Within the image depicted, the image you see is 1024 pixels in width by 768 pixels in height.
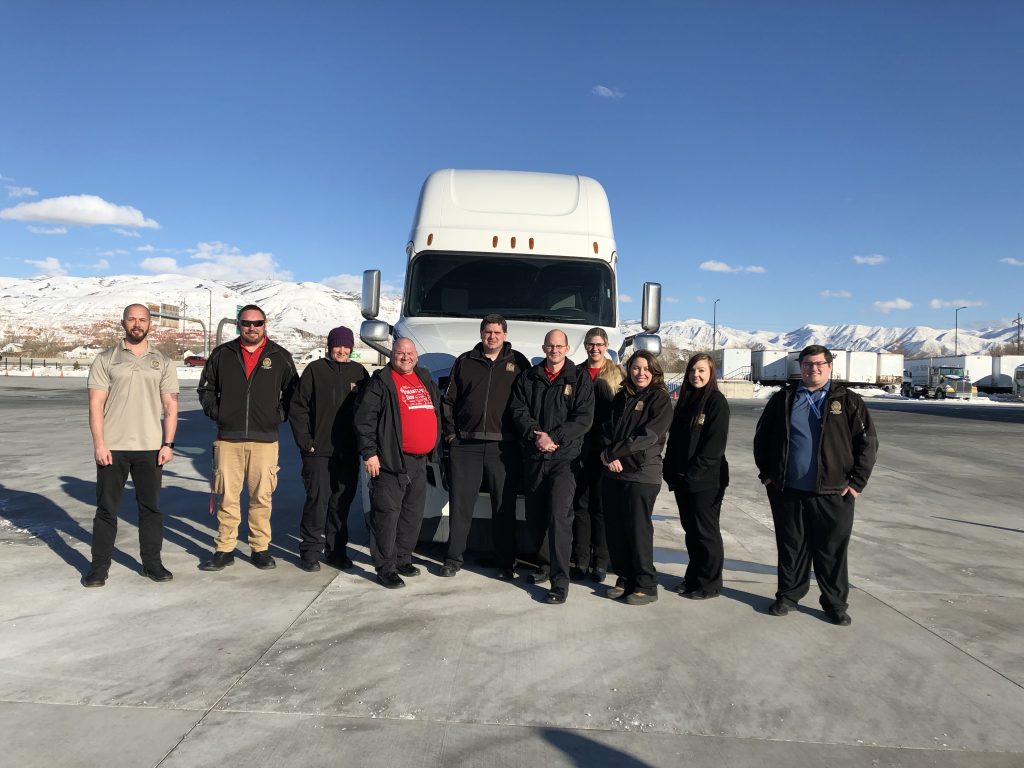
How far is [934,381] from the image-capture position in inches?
1948

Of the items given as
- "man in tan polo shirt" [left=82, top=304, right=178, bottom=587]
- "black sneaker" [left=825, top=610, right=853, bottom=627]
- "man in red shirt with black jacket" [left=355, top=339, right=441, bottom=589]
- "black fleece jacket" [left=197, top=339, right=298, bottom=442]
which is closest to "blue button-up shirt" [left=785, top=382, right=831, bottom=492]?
"black sneaker" [left=825, top=610, right=853, bottom=627]

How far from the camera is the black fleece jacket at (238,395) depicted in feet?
17.5

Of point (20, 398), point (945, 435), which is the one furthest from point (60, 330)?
point (945, 435)

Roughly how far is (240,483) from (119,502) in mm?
825

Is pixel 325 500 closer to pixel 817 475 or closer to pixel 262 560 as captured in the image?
pixel 262 560

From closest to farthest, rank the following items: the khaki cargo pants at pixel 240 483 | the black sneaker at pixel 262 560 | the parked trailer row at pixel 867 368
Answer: the khaki cargo pants at pixel 240 483 → the black sneaker at pixel 262 560 → the parked trailer row at pixel 867 368

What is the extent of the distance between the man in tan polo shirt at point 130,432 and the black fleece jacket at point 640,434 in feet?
10.3

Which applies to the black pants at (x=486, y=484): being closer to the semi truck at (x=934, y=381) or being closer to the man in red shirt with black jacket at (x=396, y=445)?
the man in red shirt with black jacket at (x=396, y=445)

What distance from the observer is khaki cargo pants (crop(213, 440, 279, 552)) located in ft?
17.7

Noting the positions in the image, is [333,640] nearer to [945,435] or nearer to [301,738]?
[301,738]

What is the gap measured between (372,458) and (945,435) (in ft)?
63.2

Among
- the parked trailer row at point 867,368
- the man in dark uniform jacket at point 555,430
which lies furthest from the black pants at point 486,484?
the parked trailer row at point 867,368

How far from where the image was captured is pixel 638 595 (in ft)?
16.1

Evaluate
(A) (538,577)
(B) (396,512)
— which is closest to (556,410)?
(A) (538,577)
